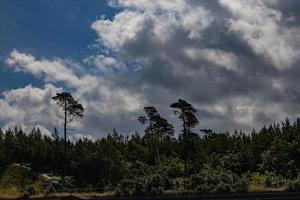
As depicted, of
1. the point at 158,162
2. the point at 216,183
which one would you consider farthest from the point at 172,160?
the point at 216,183

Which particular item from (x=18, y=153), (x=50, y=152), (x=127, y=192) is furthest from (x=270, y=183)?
(x=18, y=153)

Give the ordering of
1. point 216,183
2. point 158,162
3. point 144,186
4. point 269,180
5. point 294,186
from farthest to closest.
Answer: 1. point 158,162
2. point 269,180
3. point 216,183
4. point 144,186
5. point 294,186

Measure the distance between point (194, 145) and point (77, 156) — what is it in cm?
1822

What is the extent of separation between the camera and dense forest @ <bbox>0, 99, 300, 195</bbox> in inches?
2231

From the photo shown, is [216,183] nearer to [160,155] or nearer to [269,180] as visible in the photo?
[269,180]

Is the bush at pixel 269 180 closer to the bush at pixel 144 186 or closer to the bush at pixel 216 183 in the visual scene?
the bush at pixel 216 183

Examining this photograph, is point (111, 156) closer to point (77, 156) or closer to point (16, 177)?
point (77, 156)

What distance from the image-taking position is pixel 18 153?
71.8 m

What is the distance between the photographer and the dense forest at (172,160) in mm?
56656

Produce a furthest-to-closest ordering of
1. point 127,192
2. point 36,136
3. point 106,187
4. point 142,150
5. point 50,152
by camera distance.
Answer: point 36,136, point 142,150, point 50,152, point 106,187, point 127,192

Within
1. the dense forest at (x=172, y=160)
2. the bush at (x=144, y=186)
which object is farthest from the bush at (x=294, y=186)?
the bush at (x=144, y=186)

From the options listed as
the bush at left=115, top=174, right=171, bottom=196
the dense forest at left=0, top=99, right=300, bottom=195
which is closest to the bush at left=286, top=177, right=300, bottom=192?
the dense forest at left=0, top=99, right=300, bottom=195

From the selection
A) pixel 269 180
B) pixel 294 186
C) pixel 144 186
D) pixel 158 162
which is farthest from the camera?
pixel 158 162

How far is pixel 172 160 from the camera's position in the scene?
72.4 metres
